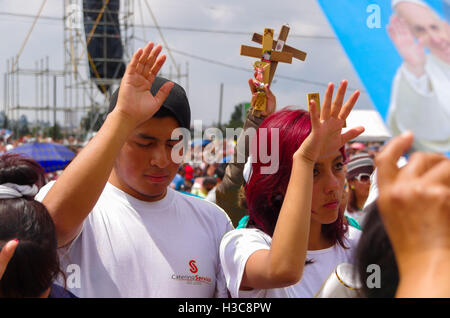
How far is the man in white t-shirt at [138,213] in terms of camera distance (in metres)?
1.30

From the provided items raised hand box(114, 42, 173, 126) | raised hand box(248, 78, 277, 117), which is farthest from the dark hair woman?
raised hand box(248, 78, 277, 117)

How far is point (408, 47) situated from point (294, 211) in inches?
22.6

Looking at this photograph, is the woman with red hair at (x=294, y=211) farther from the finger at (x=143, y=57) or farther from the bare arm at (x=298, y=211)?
the finger at (x=143, y=57)

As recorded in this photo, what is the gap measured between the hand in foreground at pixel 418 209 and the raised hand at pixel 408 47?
0.15 m

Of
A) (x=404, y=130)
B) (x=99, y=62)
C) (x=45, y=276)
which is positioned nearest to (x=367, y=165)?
(x=45, y=276)

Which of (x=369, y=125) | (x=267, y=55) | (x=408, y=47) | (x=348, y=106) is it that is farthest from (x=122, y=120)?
(x=369, y=125)

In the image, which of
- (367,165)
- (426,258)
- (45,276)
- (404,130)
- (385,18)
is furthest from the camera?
(367,165)

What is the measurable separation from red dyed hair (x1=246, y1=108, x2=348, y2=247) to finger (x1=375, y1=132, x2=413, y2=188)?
2.80ft

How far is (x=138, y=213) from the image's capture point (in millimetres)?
1622

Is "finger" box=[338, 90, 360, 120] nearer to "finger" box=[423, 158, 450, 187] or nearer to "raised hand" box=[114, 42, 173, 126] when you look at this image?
"raised hand" box=[114, 42, 173, 126]

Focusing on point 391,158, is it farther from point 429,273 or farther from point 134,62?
point 134,62
